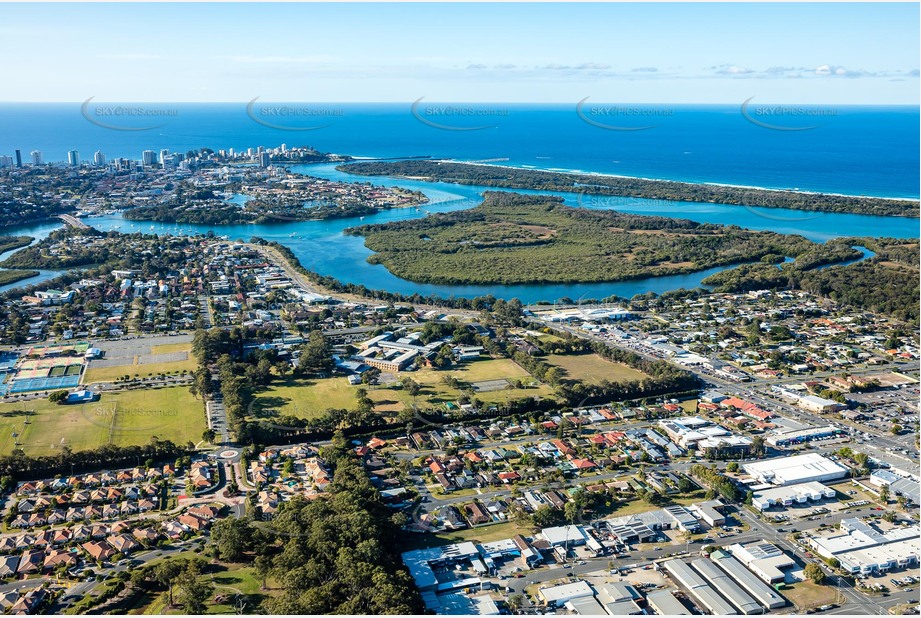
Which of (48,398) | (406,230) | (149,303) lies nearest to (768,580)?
(48,398)

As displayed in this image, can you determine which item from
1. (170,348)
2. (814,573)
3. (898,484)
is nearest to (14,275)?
(170,348)

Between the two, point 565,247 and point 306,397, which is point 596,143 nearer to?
point 565,247

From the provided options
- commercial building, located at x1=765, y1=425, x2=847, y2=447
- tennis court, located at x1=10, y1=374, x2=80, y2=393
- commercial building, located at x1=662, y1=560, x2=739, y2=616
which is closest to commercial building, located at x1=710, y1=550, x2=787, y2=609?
commercial building, located at x1=662, y1=560, x2=739, y2=616

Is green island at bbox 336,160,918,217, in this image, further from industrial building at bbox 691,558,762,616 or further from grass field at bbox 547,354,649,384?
industrial building at bbox 691,558,762,616

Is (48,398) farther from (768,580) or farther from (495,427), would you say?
(768,580)

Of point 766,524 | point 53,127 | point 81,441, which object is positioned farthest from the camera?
point 53,127

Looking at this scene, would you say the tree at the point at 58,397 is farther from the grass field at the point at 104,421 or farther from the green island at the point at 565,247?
the green island at the point at 565,247
